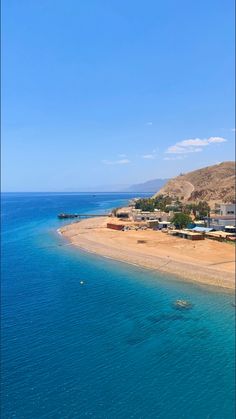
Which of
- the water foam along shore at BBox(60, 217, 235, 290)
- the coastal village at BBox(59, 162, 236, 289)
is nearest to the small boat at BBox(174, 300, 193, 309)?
the water foam along shore at BBox(60, 217, 235, 290)

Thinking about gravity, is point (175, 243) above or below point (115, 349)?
above

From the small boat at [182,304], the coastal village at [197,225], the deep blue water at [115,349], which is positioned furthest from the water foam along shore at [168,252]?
the small boat at [182,304]

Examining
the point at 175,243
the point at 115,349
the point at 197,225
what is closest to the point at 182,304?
the point at 115,349

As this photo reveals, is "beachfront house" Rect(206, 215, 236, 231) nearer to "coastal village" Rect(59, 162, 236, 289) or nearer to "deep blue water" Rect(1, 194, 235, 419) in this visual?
"coastal village" Rect(59, 162, 236, 289)

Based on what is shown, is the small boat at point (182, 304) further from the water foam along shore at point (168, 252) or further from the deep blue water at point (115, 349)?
the water foam along shore at point (168, 252)

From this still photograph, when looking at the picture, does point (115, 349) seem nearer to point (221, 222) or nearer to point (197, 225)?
point (221, 222)
